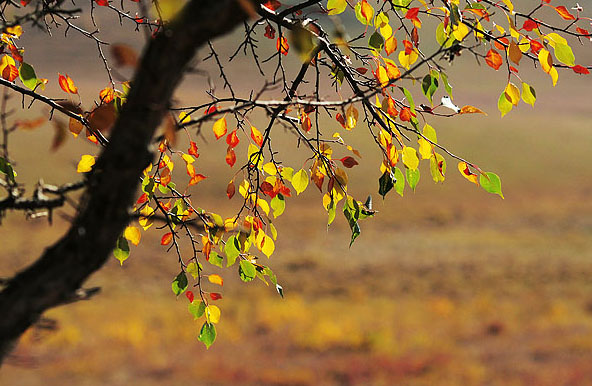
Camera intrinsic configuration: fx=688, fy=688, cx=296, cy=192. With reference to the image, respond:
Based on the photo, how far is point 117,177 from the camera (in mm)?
1608

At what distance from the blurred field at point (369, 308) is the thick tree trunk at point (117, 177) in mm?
10344

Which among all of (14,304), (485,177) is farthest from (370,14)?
(14,304)

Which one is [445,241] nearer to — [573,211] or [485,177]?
[573,211]

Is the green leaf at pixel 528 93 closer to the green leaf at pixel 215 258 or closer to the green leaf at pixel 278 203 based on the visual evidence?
the green leaf at pixel 278 203

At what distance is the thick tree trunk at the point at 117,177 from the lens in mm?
1535

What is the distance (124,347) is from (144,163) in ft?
69.4

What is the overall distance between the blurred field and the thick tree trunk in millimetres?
10344

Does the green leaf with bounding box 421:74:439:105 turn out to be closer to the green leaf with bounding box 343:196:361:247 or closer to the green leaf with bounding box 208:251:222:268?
the green leaf with bounding box 343:196:361:247

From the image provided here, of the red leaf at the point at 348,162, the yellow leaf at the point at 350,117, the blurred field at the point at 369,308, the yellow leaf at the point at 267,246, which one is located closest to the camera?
the yellow leaf at the point at 350,117

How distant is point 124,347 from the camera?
70.7 ft

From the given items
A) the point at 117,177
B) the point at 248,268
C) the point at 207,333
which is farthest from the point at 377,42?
the point at 117,177

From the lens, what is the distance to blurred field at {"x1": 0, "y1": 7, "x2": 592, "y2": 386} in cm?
2014

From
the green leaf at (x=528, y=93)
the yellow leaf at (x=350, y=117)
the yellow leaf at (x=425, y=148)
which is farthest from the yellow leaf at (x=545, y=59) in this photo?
the yellow leaf at (x=350, y=117)

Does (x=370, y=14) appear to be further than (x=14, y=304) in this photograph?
Yes
